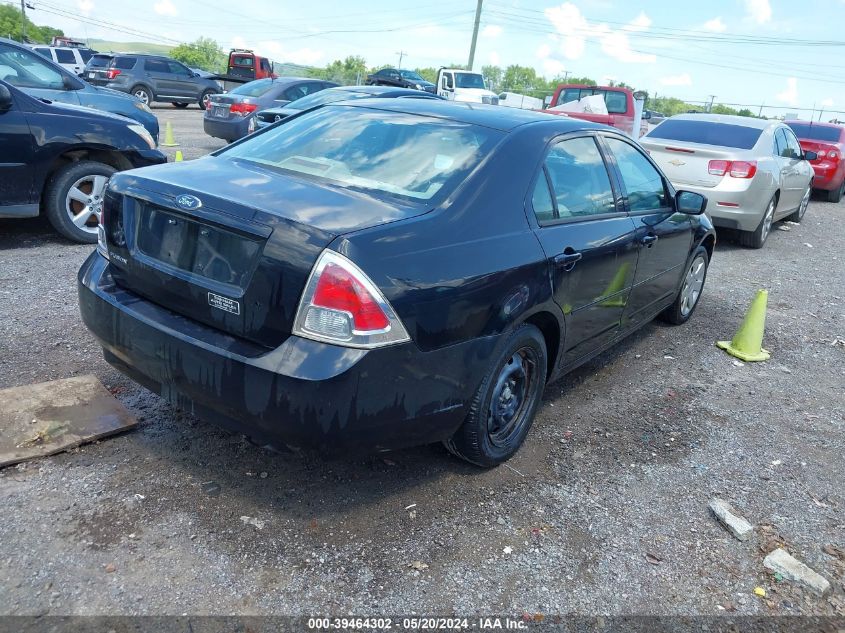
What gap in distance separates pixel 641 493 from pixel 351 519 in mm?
1446

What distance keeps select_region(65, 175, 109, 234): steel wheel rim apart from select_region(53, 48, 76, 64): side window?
2351 centimetres

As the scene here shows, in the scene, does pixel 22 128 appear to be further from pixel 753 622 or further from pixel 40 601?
pixel 753 622

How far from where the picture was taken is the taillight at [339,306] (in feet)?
8.08

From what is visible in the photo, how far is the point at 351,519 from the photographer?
2.92m

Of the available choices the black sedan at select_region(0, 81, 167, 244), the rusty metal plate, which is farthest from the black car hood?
the black sedan at select_region(0, 81, 167, 244)

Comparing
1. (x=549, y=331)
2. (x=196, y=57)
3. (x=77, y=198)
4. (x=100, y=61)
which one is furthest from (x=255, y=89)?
(x=196, y=57)

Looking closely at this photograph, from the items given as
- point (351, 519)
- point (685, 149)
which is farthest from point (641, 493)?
point (685, 149)

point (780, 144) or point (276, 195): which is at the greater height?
point (780, 144)

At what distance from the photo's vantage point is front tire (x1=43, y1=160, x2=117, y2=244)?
624 cm

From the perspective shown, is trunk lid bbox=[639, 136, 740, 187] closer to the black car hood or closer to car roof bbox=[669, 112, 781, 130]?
car roof bbox=[669, 112, 781, 130]

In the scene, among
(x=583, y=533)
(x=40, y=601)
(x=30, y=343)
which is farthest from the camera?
(x=30, y=343)

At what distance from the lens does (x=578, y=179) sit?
149 inches

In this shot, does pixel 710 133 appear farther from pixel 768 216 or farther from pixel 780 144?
pixel 768 216

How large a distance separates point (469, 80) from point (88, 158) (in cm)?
2061
